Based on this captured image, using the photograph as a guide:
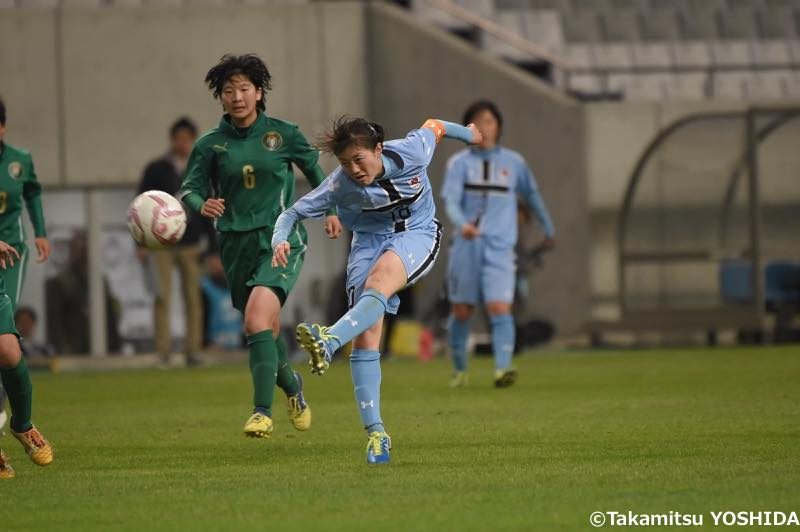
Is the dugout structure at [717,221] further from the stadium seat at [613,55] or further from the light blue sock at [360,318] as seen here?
the light blue sock at [360,318]

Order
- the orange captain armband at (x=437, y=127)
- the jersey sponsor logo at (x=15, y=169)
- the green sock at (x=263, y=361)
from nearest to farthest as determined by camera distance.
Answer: the orange captain armband at (x=437, y=127) → the green sock at (x=263, y=361) → the jersey sponsor logo at (x=15, y=169)

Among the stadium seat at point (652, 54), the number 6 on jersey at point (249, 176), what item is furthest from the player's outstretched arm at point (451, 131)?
the stadium seat at point (652, 54)

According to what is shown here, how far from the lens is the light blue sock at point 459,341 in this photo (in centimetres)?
1462

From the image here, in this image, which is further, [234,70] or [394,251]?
[234,70]

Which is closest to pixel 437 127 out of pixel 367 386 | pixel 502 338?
pixel 367 386

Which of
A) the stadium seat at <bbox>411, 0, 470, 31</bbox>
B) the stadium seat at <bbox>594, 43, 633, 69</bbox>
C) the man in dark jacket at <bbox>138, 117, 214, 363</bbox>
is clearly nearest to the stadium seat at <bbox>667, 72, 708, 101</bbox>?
the stadium seat at <bbox>594, 43, 633, 69</bbox>

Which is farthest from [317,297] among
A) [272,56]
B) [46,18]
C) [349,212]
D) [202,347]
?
[349,212]

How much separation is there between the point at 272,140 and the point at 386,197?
1782mm

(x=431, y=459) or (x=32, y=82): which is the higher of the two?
(x=32, y=82)

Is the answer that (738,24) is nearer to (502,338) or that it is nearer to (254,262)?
(502,338)

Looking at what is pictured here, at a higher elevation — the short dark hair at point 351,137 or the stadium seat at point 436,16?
the stadium seat at point 436,16

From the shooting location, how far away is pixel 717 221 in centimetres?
2172

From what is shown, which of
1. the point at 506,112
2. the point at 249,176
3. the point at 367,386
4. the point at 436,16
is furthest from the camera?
the point at 436,16

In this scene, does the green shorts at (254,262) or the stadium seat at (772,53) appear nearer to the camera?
the green shorts at (254,262)
